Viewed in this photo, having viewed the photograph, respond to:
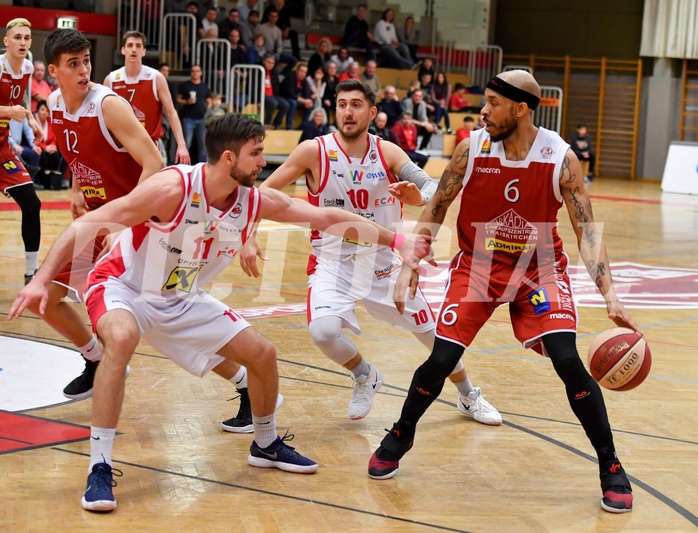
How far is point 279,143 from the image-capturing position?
21.0 meters

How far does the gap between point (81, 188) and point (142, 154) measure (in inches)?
28.6

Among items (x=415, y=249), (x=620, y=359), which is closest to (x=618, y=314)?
(x=620, y=359)

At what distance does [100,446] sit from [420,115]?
64.1 feet

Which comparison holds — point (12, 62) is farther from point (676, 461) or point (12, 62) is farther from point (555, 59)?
point (555, 59)

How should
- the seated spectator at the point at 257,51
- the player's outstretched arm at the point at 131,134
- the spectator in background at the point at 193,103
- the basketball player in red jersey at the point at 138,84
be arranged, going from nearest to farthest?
the player's outstretched arm at the point at 131,134
the basketball player in red jersey at the point at 138,84
the spectator in background at the point at 193,103
the seated spectator at the point at 257,51

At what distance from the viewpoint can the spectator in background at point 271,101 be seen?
21094 mm

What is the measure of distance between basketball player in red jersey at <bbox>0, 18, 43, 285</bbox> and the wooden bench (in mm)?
11444

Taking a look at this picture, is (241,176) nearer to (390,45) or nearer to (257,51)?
(257,51)

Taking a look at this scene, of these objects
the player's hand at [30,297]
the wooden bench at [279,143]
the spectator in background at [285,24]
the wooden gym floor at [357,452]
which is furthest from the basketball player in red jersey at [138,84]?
the spectator in background at [285,24]

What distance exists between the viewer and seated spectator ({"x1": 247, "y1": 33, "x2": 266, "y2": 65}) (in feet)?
70.4

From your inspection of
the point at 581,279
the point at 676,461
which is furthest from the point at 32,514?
the point at 581,279

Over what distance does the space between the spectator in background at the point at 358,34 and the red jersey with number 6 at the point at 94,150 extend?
63.6 ft

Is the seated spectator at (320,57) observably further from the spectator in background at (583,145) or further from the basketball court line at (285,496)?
the basketball court line at (285,496)

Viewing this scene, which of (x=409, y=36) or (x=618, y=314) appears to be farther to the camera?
(x=409, y=36)
